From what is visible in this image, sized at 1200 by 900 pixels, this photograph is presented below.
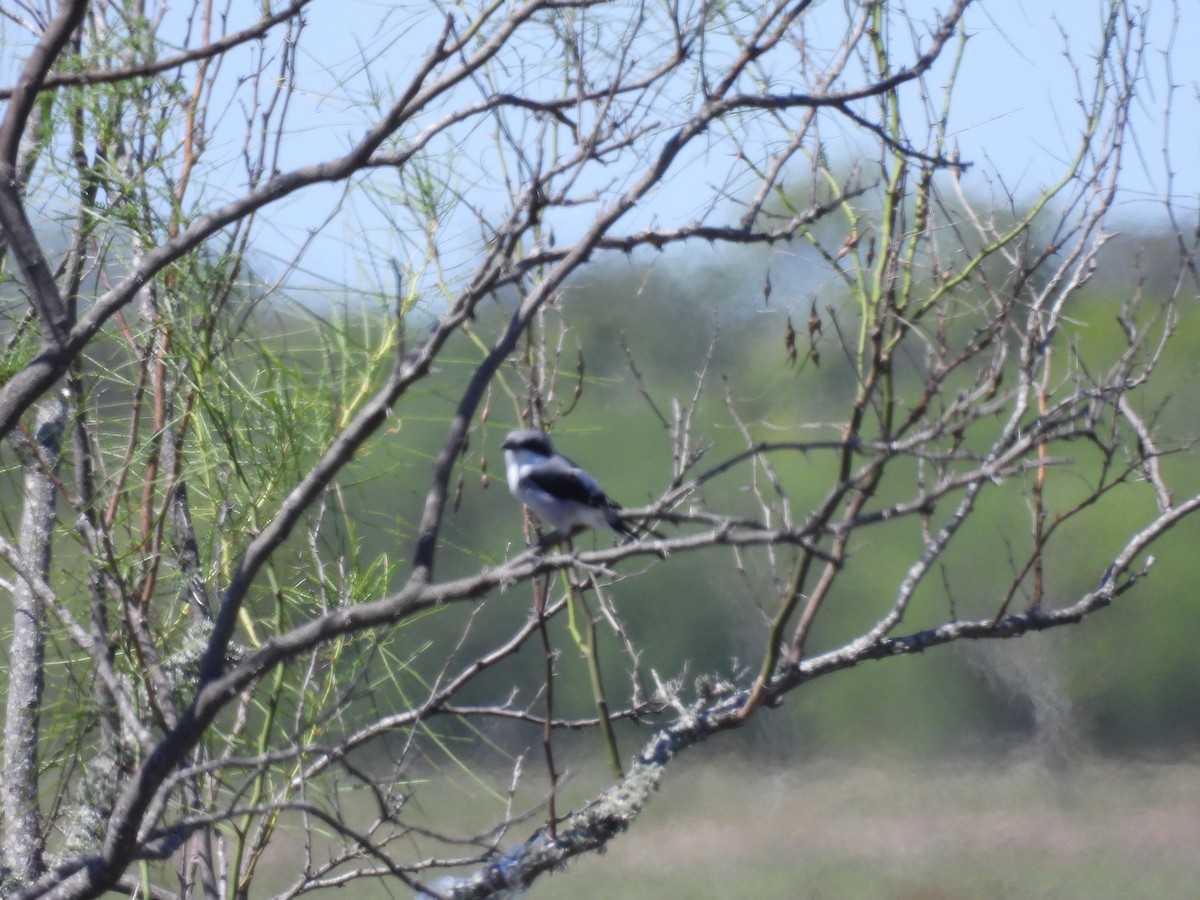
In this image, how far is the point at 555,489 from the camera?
6.39 ft

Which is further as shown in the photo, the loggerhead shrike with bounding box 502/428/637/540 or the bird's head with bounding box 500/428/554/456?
the loggerhead shrike with bounding box 502/428/637/540

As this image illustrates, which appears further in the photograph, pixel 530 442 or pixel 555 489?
pixel 555 489

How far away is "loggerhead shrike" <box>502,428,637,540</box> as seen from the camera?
6.28ft

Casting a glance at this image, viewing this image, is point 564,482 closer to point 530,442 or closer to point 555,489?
point 555,489

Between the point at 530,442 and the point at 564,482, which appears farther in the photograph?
the point at 564,482

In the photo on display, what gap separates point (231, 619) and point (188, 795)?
0.71 m

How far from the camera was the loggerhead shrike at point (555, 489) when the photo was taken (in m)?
1.91

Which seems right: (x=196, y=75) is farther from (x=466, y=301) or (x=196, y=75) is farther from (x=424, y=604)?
(x=424, y=604)

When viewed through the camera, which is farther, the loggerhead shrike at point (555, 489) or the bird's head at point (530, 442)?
the loggerhead shrike at point (555, 489)

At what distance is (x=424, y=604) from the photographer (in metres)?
1.10

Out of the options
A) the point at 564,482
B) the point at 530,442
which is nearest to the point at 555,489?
the point at 564,482

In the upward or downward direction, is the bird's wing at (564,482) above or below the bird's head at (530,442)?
below

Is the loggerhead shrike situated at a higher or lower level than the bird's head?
lower

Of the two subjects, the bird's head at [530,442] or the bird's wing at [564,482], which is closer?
the bird's head at [530,442]
